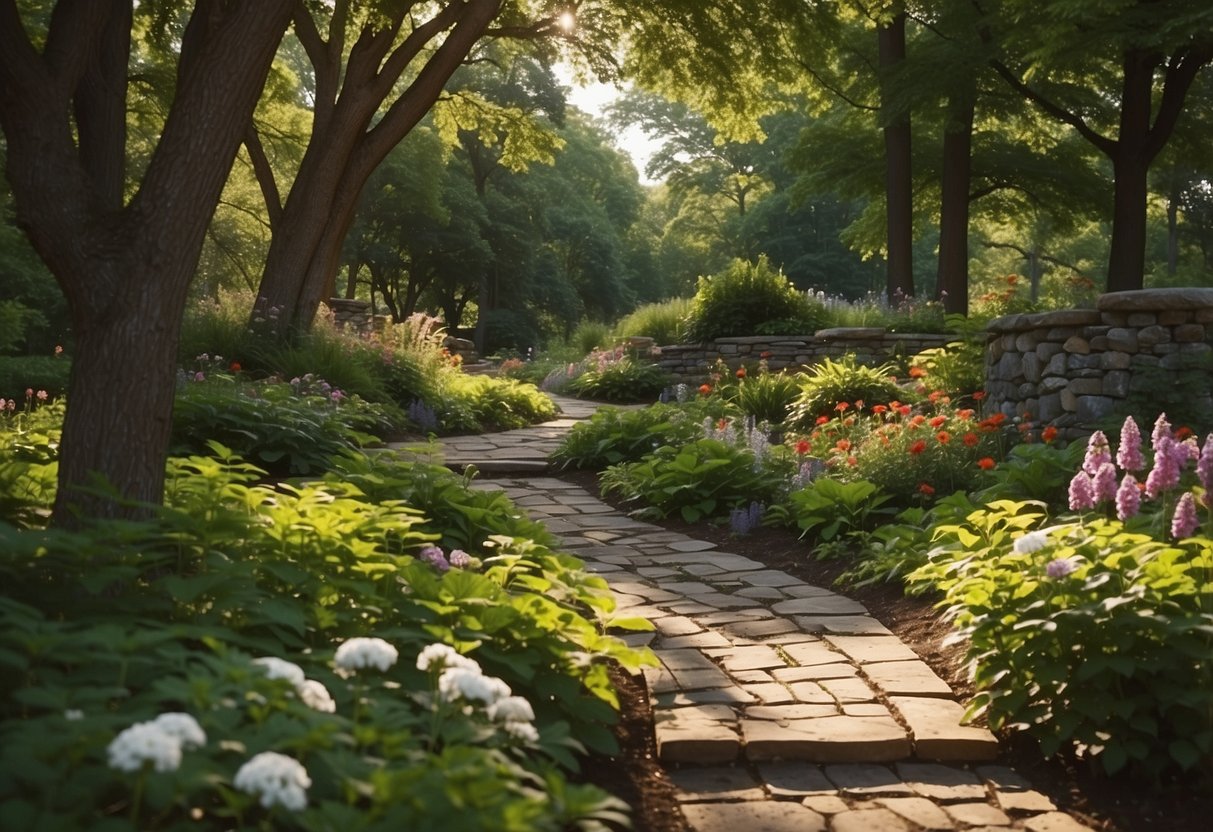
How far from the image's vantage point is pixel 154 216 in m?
3.55

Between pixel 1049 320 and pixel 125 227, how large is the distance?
565 cm

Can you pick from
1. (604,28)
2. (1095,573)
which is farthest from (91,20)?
(604,28)

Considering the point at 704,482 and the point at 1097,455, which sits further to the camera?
the point at 704,482

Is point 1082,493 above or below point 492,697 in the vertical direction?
above

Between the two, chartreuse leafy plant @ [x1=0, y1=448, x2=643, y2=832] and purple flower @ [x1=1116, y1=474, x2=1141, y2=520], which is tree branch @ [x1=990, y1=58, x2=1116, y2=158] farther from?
chartreuse leafy plant @ [x1=0, y1=448, x2=643, y2=832]

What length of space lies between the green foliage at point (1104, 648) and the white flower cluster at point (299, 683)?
6.50 ft

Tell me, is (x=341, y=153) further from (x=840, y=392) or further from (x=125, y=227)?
(x=125, y=227)

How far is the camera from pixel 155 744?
168cm

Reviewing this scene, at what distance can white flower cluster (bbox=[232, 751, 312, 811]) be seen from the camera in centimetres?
168

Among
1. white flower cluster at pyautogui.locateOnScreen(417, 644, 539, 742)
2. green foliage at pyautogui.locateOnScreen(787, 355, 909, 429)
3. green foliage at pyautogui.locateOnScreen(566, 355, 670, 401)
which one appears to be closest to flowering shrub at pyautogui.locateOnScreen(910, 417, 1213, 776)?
white flower cluster at pyautogui.locateOnScreen(417, 644, 539, 742)

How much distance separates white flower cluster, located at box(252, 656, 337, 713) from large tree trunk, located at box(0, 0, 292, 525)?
1.60m

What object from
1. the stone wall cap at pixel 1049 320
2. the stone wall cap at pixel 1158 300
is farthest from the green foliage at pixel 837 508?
the stone wall cap at pixel 1158 300

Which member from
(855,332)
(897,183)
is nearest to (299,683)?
(855,332)

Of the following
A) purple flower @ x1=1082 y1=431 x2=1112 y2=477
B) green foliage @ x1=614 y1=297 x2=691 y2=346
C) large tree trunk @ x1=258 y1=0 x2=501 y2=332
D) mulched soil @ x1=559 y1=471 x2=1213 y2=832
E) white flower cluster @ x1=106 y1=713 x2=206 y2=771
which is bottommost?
mulched soil @ x1=559 y1=471 x2=1213 y2=832
